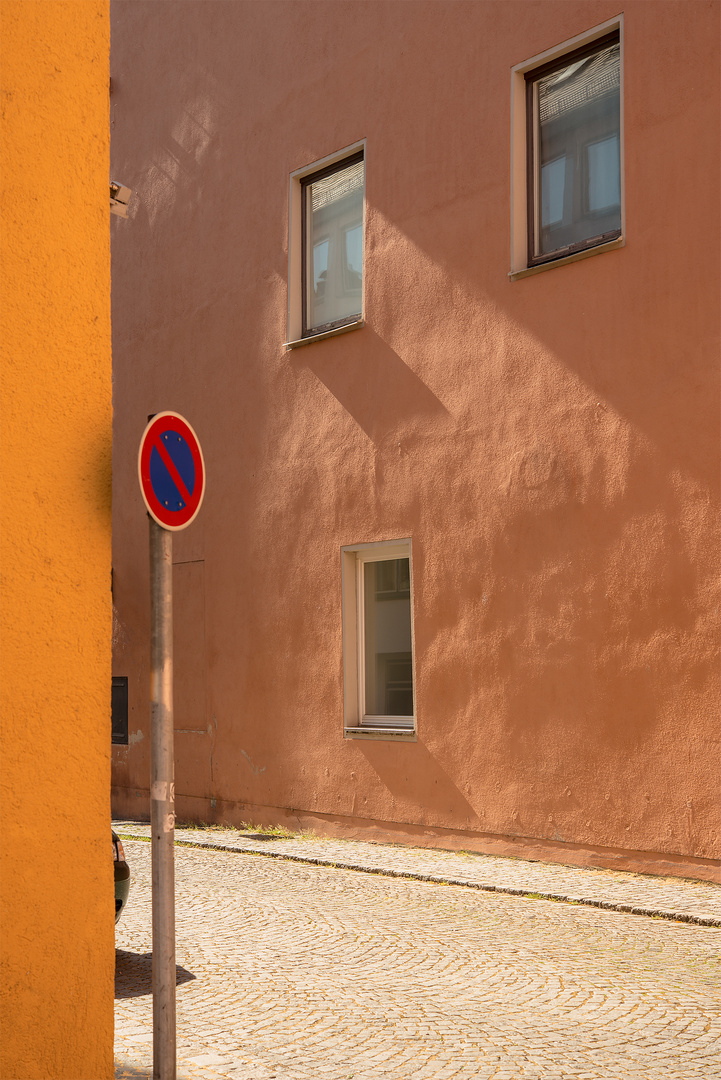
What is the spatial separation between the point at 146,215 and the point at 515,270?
6.62 m

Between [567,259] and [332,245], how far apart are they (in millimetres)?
3636

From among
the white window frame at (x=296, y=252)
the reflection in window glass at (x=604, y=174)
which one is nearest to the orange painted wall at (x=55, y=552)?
the reflection in window glass at (x=604, y=174)

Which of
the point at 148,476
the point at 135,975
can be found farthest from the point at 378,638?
the point at 148,476

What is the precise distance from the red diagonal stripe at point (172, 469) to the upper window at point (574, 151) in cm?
645

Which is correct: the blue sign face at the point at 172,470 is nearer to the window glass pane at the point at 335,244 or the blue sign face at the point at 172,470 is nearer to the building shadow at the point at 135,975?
the building shadow at the point at 135,975

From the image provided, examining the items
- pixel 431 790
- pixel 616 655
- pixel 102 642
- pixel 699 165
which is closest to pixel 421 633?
pixel 431 790

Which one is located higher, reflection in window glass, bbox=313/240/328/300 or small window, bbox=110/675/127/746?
reflection in window glass, bbox=313/240/328/300

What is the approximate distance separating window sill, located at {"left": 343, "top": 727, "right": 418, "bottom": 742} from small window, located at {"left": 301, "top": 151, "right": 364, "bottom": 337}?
4.19 m

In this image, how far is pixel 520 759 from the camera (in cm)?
1020

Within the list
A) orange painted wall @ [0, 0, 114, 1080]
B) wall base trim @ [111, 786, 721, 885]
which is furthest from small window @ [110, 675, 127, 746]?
orange painted wall @ [0, 0, 114, 1080]

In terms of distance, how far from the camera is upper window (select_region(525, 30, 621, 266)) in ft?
33.1

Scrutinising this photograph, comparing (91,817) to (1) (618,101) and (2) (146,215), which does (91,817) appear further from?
(2) (146,215)

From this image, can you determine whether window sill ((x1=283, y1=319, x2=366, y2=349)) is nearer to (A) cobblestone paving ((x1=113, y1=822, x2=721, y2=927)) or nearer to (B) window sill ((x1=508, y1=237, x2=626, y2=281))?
(B) window sill ((x1=508, y1=237, x2=626, y2=281))

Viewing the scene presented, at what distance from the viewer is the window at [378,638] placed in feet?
38.3
